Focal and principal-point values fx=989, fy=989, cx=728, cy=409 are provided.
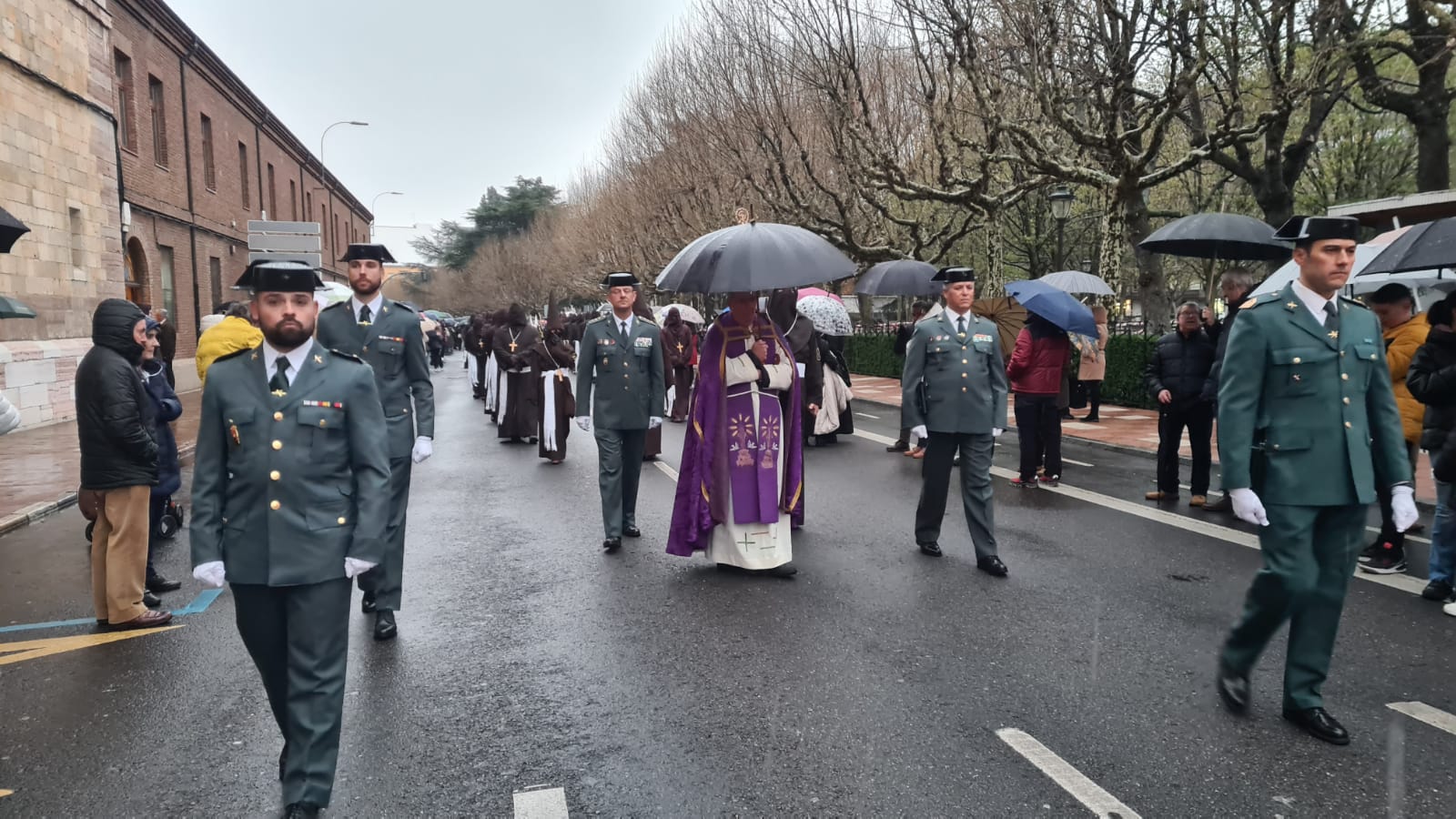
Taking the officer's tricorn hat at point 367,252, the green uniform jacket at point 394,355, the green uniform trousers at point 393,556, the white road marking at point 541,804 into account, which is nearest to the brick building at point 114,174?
the green uniform jacket at point 394,355

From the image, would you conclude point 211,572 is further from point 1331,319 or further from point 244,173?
point 244,173

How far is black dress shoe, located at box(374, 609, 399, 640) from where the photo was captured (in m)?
5.26

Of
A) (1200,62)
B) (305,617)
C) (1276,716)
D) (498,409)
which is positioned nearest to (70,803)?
(305,617)

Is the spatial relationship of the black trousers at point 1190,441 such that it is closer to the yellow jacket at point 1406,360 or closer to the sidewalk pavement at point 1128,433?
the sidewalk pavement at point 1128,433

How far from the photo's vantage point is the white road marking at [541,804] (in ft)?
11.0

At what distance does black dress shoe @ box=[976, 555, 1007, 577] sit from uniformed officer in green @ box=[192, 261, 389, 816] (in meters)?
4.18

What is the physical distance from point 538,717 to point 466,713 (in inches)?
12.8

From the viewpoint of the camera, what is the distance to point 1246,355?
4086 mm

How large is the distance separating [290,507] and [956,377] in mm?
4529

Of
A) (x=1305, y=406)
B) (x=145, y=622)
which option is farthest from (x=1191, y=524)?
(x=145, y=622)

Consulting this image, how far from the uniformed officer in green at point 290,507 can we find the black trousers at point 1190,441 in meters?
7.25

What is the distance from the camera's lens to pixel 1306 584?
393 cm

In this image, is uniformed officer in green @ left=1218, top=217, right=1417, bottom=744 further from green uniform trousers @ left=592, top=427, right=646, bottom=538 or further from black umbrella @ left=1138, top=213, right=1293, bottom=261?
black umbrella @ left=1138, top=213, right=1293, bottom=261

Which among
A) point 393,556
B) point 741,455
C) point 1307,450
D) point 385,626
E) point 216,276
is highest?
point 216,276
